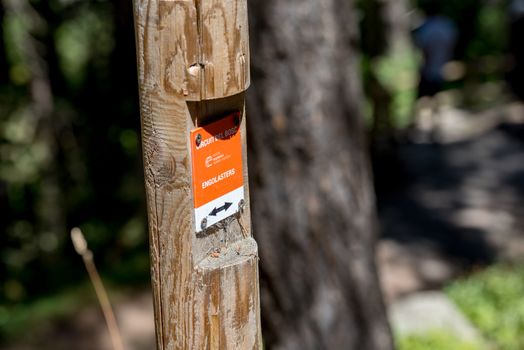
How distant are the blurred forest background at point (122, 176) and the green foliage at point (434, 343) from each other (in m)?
0.88

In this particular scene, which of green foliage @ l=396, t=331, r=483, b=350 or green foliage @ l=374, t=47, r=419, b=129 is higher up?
green foliage @ l=374, t=47, r=419, b=129

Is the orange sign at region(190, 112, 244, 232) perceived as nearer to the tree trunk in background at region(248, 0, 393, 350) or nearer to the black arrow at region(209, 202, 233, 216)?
the black arrow at region(209, 202, 233, 216)

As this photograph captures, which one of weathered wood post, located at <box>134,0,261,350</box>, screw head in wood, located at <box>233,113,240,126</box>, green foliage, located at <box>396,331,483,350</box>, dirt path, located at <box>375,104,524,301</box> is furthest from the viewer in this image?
dirt path, located at <box>375,104,524,301</box>

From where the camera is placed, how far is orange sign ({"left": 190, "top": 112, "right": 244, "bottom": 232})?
67.8 inches

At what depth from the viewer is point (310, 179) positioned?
4000 millimetres

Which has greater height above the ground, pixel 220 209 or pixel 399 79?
pixel 220 209

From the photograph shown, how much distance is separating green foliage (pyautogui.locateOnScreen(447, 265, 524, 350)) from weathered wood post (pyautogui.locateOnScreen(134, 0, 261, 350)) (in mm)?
4985

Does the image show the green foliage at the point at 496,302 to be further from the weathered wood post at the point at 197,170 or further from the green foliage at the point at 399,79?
the weathered wood post at the point at 197,170

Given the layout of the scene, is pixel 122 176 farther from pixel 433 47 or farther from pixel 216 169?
pixel 216 169

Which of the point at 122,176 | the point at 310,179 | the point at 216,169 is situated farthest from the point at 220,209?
the point at 122,176

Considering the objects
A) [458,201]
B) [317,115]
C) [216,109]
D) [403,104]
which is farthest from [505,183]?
[216,109]

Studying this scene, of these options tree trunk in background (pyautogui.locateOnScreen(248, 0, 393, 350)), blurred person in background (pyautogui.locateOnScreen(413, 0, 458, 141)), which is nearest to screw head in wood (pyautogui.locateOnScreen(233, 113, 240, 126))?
tree trunk in background (pyautogui.locateOnScreen(248, 0, 393, 350))

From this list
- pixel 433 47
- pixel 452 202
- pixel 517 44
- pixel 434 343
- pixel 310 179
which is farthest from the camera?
pixel 433 47

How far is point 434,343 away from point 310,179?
2674 millimetres
